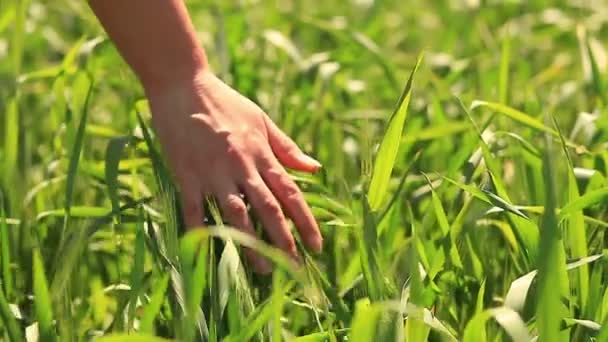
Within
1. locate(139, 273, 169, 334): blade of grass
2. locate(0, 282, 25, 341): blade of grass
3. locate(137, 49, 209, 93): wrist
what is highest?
locate(137, 49, 209, 93): wrist

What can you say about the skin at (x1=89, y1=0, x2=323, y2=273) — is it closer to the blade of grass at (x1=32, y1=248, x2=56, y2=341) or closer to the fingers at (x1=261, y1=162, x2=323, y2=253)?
the fingers at (x1=261, y1=162, x2=323, y2=253)

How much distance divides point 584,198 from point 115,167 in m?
0.54

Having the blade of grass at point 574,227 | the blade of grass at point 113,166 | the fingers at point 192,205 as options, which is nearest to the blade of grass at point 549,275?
the blade of grass at point 574,227

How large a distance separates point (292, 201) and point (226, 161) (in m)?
0.09

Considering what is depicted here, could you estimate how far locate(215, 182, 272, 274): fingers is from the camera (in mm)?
1513

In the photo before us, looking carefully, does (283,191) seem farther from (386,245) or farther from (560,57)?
(560,57)

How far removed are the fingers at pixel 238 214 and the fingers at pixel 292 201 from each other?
2.0 inches

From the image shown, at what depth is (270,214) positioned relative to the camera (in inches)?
→ 60.1

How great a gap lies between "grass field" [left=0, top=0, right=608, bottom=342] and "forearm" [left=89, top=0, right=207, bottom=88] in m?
0.10

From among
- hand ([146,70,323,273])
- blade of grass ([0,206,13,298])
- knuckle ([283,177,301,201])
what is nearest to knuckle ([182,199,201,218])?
hand ([146,70,323,273])

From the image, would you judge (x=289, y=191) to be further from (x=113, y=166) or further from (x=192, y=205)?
(x=113, y=166)

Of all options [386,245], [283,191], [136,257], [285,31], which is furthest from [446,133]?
[285,31]

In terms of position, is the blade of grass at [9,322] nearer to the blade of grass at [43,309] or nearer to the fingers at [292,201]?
the blade of grass at [43,309]

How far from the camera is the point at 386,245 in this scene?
1.67 meters
